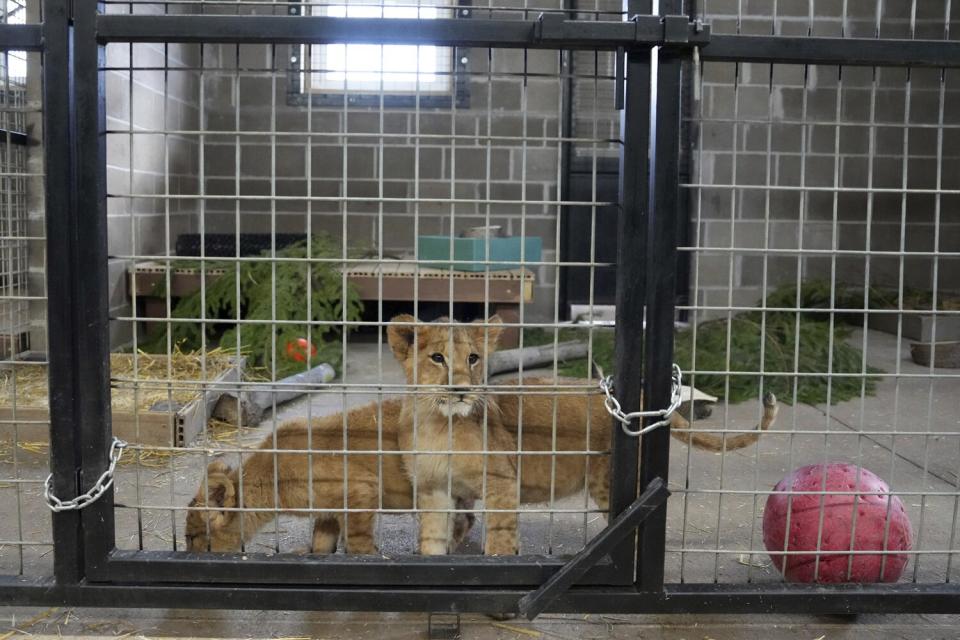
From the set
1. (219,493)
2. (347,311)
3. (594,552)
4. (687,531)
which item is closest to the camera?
(594,552)

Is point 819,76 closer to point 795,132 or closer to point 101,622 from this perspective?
point 795,132

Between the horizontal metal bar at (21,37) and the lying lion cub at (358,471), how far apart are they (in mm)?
1250

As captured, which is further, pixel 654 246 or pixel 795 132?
pixel 795 132

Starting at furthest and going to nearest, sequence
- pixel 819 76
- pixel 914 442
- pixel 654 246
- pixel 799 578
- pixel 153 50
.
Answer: pixel 819 76 < pixel 153 50 < pixel 914 442 < pixel 799 578 < pixel 654 246

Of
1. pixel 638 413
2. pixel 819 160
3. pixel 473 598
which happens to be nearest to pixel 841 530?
pixel 638 413

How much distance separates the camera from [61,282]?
2.52 meters

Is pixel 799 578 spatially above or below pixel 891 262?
below

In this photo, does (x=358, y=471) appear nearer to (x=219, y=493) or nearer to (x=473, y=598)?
(x=219, y=493)

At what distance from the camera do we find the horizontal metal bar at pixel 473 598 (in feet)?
8.45

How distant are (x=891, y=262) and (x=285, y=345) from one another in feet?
20.6

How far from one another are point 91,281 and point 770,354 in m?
5.61

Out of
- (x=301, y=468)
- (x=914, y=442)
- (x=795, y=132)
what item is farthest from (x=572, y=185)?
(x=301, y=468)

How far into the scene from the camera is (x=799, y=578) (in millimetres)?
2822

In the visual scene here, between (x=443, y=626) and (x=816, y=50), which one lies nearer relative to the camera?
(x=816, y=50)
